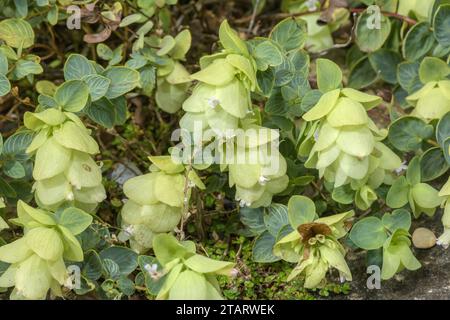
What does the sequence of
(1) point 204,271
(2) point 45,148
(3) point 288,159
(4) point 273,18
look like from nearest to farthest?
(1) point 204,271 < (2) point 45,148 < (3) point 288,159 < (4) point 273,18

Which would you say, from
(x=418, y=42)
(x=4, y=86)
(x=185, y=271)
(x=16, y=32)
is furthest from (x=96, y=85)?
(x=418, y=42)

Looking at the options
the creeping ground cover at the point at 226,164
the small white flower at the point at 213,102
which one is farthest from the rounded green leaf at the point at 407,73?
the small white flower at the point at 213,102

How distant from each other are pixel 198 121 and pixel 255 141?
4.3 inches

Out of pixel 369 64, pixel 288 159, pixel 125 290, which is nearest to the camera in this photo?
pixel 125 290

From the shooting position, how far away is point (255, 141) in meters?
1.44

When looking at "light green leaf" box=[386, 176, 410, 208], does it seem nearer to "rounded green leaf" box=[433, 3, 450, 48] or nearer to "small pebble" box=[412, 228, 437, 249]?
"small pebble" box=[412, 228, 437, 249]

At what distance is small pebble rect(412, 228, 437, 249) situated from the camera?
1659 millimetres

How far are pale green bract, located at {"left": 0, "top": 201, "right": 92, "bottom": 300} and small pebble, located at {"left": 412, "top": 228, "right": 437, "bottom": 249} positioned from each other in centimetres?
70

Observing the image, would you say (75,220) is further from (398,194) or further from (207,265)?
(398,194)

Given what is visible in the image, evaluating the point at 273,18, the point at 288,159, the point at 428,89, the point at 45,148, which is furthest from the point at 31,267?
the point at 273,18

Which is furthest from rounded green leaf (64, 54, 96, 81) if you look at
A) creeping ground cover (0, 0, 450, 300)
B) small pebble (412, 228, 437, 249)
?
small pebble (412, 228, 437, 249)

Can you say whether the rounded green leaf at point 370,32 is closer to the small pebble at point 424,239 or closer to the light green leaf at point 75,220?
the small pebble at point 424,239

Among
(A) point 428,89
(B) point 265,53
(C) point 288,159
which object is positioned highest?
(B) point 265,53
